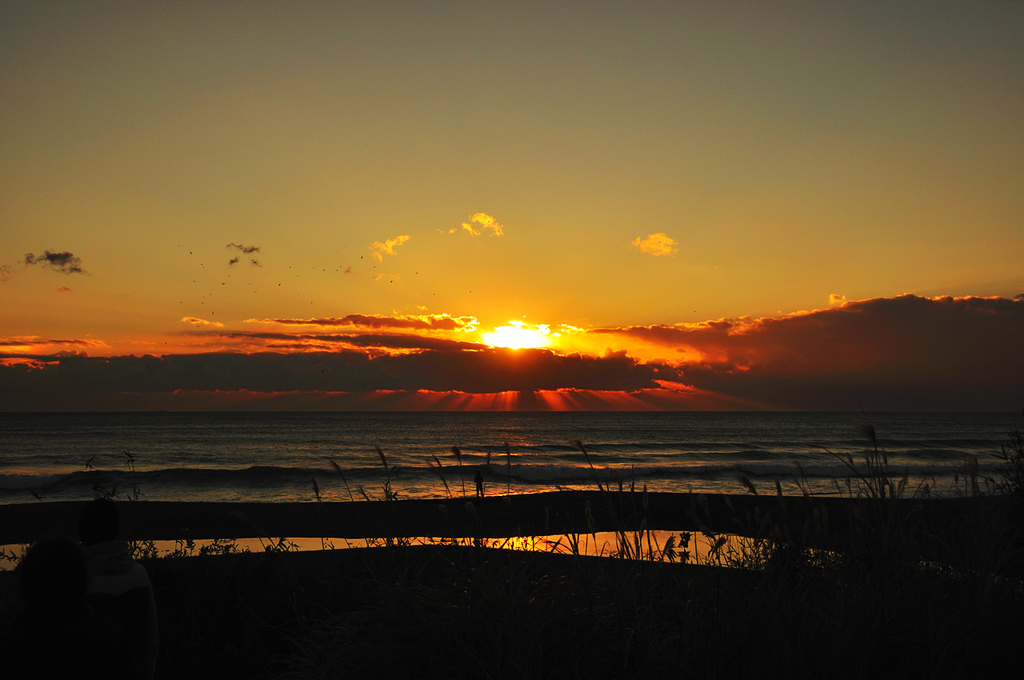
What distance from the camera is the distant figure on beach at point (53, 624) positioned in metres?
2.79

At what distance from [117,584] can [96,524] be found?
399mm

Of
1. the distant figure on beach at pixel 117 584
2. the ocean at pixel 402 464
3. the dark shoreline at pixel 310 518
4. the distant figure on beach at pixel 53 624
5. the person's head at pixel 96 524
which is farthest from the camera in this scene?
the ocean at pixel 402 464

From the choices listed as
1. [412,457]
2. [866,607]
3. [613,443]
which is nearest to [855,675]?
[866,607]

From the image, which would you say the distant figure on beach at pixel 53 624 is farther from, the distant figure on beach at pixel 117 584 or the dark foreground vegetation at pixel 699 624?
the dark foreground vegetation at pixel 699 624

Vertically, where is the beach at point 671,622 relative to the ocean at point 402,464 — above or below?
above

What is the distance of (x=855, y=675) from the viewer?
3.71 metres

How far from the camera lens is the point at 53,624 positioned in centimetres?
284

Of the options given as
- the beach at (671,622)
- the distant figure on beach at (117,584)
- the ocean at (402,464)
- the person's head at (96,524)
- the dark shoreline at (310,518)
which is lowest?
the ocean at (402,464)

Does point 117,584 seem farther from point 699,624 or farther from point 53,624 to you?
point 699,624

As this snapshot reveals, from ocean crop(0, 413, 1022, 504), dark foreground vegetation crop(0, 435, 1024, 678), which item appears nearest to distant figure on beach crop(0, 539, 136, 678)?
dark foreground vegetation crop(0, 435, 1024, 678)

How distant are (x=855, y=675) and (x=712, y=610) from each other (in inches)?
35.4

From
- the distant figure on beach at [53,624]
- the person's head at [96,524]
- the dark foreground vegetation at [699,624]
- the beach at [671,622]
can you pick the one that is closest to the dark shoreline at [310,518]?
the beach at [671,622]

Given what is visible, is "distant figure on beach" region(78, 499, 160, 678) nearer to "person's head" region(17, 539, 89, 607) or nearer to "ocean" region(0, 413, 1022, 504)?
"person's head" region(17, 539, 89, 607)

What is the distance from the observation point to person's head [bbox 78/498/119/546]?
373cm
